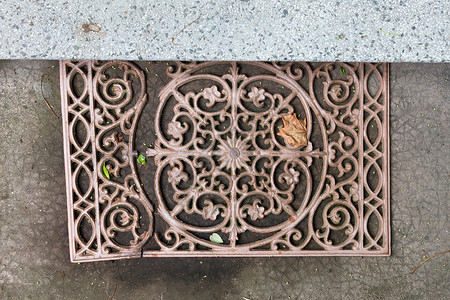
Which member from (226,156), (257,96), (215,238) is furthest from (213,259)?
(257,96)

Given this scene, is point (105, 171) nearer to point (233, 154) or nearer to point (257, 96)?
point (233, 154)

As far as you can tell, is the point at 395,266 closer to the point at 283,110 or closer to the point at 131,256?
the point at 283,110

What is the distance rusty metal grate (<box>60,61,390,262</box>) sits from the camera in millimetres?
2248

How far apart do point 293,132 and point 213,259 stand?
1154 millimetres

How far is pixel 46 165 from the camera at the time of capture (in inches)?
92.5

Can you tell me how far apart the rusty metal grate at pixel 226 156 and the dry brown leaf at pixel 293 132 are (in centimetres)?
2

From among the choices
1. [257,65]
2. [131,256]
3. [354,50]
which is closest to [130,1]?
[257,65]

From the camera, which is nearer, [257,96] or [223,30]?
[223,30]

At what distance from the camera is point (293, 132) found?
7.36 feet

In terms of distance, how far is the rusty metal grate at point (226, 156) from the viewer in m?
2.25

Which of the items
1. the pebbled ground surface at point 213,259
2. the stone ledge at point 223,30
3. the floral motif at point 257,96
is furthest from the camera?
the pebbled ground surface at point 213,259

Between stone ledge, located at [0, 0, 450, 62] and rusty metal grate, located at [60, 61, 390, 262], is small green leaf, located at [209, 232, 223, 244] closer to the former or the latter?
rusty metal grate, located at [60, 61, 390, 262]

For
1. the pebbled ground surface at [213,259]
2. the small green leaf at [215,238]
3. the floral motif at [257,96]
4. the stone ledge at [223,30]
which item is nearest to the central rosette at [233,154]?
the floral motif at [257,96]

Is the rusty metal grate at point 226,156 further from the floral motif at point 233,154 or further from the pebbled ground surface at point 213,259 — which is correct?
the pebbled ground surface at point 213,259
